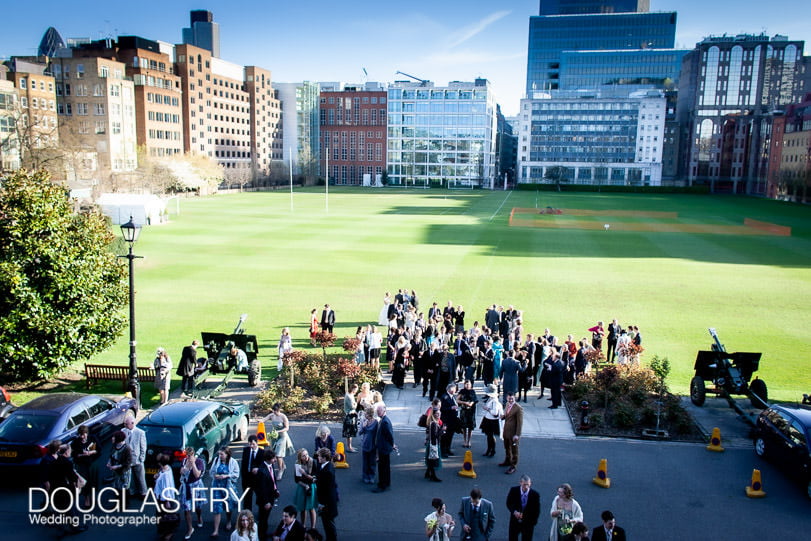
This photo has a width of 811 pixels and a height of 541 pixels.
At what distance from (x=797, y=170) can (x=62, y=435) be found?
122090 mm

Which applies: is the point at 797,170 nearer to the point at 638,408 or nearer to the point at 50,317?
the point at 638,408

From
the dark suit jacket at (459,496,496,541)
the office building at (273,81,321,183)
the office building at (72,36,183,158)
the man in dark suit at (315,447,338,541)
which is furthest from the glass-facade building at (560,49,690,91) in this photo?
the dark suit jacket at (459,496,496,541)

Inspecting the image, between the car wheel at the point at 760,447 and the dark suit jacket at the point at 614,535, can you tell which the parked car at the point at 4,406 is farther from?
the car wheel at the point at 760,447

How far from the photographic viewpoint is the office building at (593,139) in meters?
157

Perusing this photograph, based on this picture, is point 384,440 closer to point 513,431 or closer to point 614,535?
point 513,431

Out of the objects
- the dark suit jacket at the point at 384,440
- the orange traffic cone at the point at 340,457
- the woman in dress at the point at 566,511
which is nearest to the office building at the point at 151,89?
the orange traffic cone at the point at 340,457

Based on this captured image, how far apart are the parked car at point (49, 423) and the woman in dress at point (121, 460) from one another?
1.67m

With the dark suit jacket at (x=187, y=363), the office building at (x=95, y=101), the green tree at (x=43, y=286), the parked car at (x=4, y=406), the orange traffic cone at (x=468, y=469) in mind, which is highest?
the office building at (x=95, y=101)

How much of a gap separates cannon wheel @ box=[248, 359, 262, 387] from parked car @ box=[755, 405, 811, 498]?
39.5 ft

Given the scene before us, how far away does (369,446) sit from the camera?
11125 millimetres

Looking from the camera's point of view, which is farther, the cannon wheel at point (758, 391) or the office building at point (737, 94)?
the office building at point (737, 94)

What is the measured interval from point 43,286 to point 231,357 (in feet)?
16.4

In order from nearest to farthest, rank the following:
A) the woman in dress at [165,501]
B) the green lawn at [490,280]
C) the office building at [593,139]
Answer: the woman in dress at [165,501], the green lawn at [490,280], the office building at [593,139]

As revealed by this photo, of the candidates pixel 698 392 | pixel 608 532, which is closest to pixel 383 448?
pixel 608 532
